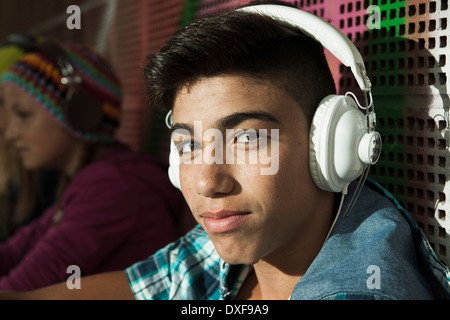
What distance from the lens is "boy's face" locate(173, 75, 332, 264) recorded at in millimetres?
897

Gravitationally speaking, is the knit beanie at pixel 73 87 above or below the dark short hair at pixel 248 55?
above

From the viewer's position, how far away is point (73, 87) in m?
1.88

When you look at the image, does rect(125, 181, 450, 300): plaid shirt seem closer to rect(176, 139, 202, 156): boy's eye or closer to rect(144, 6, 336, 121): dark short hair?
rect(176, 139, 202, 156): boy's eye

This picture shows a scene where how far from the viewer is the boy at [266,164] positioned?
0.89 metres

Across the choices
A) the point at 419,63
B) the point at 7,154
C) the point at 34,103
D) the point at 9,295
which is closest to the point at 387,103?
the point at 419,63

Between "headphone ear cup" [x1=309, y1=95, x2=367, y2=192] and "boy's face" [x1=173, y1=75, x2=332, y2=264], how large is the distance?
3 cm

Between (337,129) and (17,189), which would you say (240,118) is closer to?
(337,129)

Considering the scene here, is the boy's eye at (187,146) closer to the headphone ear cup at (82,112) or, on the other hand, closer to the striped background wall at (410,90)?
the striped background wall at (410,90)

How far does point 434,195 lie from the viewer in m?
1.01

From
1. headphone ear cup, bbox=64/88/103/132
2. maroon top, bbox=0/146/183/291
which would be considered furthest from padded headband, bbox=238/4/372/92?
headphone ear cup, bbox=64/88/103/132
